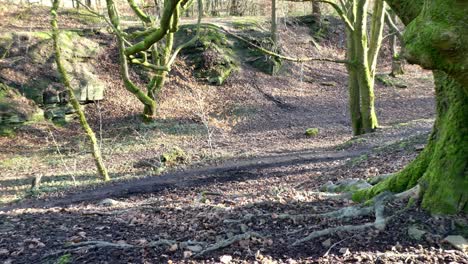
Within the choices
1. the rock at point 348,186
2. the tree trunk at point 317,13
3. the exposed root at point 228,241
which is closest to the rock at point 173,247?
the exposed root at point 228,241

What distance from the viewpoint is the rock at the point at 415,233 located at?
13.1 ft

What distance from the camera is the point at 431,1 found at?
3342mm

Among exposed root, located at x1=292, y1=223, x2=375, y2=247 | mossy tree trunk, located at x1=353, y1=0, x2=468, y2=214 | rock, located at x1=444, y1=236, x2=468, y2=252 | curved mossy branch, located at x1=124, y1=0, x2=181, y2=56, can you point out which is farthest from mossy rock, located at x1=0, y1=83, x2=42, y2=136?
rock, located at x1=444, y1=236, x2=468, y2=252

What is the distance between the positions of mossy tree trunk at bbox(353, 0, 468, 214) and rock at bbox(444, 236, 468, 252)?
0.35 m

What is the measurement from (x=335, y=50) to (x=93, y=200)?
2445 centimetres

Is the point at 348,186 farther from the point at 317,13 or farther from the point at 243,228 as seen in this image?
the point at 317,13

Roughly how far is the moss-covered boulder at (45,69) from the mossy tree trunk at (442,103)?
657 inches

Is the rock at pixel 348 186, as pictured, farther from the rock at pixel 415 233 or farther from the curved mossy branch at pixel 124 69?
the curved mossy branch at pixel 124 69

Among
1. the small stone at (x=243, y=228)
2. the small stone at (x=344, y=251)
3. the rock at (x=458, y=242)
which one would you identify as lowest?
the small stone at (x=243, y=228)

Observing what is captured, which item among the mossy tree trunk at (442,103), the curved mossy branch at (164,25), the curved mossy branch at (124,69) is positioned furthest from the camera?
the curved mossy branch at (124,69)

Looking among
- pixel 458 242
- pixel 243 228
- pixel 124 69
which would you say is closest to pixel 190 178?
pixel 243 228

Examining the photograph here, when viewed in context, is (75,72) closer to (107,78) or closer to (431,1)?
(107,78)

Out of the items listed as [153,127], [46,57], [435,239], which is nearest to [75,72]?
[46,57]

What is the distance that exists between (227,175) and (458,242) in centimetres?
775
